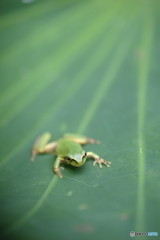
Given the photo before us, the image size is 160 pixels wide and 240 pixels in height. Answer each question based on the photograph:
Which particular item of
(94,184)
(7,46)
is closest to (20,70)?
(7,46)

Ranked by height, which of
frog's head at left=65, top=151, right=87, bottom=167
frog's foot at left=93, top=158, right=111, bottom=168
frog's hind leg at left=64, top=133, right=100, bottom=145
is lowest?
frog's foot at left=93, top=158, right=111, bottom=168

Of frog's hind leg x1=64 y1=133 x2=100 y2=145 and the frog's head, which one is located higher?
frog's hind leg x1=64 y1=133 x2=100 y2=145

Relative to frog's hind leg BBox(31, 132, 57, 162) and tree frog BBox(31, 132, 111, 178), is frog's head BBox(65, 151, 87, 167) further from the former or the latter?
frog's hind leg BBox(31, 132, 57, 162)

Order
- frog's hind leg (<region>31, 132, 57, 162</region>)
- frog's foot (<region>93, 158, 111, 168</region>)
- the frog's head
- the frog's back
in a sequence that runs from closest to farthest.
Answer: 1. frog's foot (<region>93, 158, 111, 168</region>)
2. the frog's head
3. the frog's back
4. frog's hind leg (<region>31, 132, 57, 162</region>)

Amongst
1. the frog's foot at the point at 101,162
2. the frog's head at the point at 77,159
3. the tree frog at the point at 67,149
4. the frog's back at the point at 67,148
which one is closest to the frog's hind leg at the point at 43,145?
the tree frog at the point at 67,149

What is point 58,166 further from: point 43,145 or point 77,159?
point 43,145

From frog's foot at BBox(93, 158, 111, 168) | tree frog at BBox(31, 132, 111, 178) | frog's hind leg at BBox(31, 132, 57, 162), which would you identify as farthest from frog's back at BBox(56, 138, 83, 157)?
frog's foot at BBox(93, 158, 111, 168)

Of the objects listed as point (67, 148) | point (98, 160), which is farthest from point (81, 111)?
point (98, 160)

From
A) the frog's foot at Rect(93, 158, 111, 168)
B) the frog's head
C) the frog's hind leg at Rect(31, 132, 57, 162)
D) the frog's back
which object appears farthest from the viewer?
the frog's hind leg at Rect(31, 132, 57, 162)
